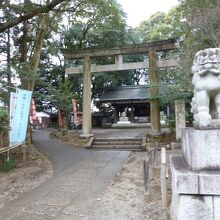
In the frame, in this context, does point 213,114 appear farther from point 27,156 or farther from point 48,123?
point 48,123

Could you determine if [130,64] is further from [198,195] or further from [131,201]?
[198,195]

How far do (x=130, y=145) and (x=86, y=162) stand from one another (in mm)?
4235

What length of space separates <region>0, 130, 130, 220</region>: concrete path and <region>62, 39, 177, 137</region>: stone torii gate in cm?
415

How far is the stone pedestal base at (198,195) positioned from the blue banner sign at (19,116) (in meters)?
7.17

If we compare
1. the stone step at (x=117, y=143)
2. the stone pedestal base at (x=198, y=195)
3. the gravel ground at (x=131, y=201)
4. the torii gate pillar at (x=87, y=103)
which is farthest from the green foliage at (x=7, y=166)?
the stone pedestal base at (x=198, y=195)

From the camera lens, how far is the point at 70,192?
21.9 ft

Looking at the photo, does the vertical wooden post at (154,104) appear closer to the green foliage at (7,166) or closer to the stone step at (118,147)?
the stone step at (118,147)

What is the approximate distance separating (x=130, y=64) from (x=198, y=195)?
1274 cm

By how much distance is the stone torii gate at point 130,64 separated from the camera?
14.7 metres

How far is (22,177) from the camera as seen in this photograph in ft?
27.2

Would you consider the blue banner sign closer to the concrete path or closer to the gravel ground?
the concrete path

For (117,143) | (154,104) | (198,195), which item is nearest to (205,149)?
(198,195)

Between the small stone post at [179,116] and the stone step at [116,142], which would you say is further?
the stone step at [116,142]

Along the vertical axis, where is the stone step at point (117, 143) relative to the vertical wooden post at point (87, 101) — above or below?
below
